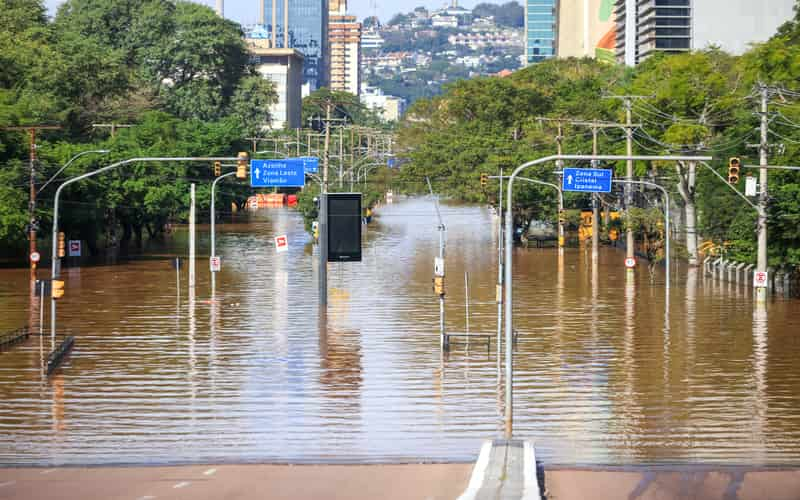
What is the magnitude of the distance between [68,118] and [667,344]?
220 feet

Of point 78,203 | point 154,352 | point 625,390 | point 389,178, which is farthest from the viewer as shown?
point 389,178

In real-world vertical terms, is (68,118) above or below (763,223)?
above

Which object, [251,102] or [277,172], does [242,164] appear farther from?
[251,102]

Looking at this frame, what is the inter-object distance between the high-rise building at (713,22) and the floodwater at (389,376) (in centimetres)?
11874

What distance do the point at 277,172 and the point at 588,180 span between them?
1607 centimetres

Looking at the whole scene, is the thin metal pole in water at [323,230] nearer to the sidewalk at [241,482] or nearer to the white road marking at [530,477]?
the sidewalk at [241,482]

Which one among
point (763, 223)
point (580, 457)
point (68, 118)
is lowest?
point (580, 457)

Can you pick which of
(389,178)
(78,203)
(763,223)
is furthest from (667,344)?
(389,178)

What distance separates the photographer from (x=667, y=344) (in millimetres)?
50562

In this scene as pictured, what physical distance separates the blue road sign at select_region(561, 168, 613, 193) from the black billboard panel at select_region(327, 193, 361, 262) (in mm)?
11403

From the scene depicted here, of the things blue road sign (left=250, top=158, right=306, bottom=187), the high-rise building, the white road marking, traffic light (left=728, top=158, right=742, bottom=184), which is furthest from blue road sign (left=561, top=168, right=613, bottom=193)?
the high-rise building

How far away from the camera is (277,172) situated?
64.4m

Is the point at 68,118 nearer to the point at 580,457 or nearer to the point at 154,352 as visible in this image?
the point at 154,352

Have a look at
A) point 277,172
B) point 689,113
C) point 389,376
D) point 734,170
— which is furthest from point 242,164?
point 689,113
